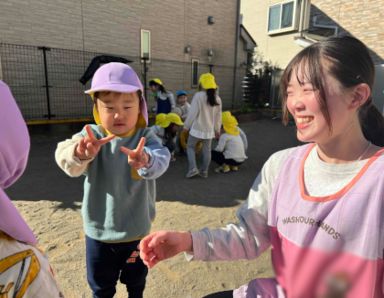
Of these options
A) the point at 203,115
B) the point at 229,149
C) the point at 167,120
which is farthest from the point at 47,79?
the point at 229,149

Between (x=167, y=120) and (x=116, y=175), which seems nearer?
(x=116, y=175)

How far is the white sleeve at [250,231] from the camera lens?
1300 mm

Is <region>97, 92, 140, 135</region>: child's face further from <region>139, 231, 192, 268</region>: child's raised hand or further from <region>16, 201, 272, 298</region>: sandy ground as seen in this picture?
<region>16, 201, 272, 298</region>: sandy ground

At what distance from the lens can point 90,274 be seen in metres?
2.06

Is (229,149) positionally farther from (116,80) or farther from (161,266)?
(116,80)

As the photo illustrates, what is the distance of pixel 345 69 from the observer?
111 cm

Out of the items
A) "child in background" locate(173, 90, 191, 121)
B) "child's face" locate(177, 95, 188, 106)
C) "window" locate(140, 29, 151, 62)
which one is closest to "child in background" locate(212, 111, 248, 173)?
"child in background" locate(173, 90, 191, 121)

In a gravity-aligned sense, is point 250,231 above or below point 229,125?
above

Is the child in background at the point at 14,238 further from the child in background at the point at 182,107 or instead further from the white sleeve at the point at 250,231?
the child in background at the point at 182,107

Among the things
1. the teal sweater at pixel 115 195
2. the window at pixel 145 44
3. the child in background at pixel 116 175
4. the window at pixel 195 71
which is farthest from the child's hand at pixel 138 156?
the window at pixel 195 71

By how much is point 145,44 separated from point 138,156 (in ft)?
35.8

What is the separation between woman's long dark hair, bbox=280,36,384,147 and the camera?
1.12m

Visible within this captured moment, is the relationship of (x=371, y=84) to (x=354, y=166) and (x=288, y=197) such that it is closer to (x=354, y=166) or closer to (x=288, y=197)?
(x=354, y=166)

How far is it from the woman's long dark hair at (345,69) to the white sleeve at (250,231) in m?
0.33
